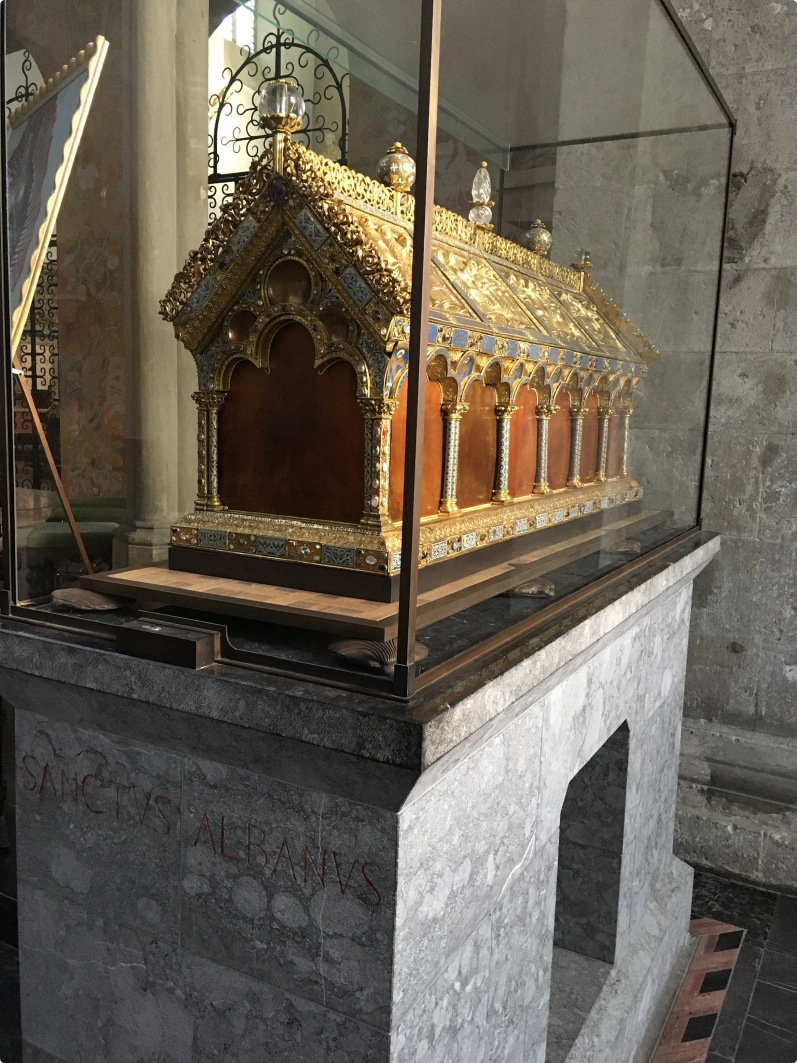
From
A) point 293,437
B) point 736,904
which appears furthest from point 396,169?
point 736,904

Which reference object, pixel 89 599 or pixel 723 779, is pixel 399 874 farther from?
pixel 723 779

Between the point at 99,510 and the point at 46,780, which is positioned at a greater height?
the point at 99,510

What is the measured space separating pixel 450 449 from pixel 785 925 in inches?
124

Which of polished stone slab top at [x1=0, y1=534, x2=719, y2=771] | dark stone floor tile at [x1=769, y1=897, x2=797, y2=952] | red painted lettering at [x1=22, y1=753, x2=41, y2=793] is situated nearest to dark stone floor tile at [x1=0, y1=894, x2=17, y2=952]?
red painted lettering at [x1=22, y1=753, x2=41, y2=793]

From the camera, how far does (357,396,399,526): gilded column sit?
1.81 metres

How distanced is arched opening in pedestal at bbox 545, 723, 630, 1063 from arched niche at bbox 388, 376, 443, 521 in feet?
4.44

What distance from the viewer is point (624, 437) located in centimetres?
327

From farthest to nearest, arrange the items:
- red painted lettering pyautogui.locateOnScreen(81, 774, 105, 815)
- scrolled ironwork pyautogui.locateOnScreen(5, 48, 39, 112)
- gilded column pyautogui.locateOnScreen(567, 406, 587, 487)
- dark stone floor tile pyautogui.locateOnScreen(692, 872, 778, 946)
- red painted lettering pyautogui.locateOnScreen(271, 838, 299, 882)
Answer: dark stone floor tile pyautogui.locateOnScreen(692, 872, 778, 946), gilded column pyautogui.locateOnScreen(567, 406, 587, 487), scrolled ironwork pyautogui.locateOnScreen(5, 48, 39, 112), red painted lettering pyautogui.locateOnScreen(81, 774, 105, 815), red painted lettering pyautogui.locateOnScreen(271, 838, 299, 882)

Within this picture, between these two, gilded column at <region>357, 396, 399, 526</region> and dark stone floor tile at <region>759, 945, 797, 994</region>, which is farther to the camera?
dark stone floor tile at <region>759, 945, 797, 994</region>

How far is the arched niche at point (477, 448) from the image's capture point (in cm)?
224

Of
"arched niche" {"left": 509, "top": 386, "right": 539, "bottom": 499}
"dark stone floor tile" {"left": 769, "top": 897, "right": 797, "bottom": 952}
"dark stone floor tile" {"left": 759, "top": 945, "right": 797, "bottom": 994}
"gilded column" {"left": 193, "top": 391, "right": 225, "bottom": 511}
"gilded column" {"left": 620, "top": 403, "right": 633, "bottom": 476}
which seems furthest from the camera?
"dark stone floor tile" {"left": 769, "top": 897, "right": 797, "bottom": 952}

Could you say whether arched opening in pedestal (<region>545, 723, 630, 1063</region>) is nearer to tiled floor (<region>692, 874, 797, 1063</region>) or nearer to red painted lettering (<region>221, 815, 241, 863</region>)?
tiled floor (<region>692, 874, 797, 1063</region>)

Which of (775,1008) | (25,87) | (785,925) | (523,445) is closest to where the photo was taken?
(25,87)

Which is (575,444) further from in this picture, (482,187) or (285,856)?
(285,856)
